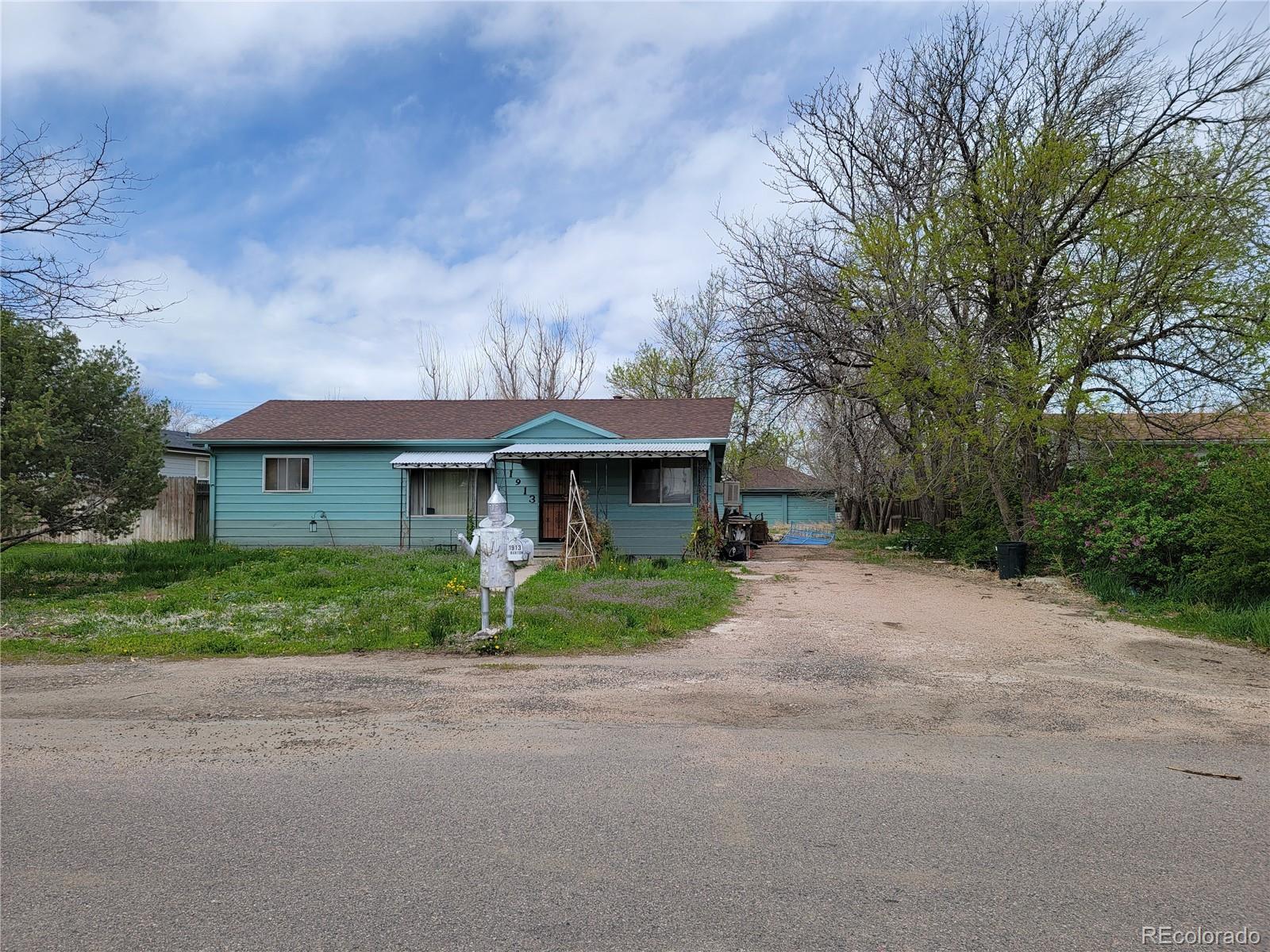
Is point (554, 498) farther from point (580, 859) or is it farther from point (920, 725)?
point (580, 859)

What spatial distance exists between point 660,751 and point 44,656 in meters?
6.68

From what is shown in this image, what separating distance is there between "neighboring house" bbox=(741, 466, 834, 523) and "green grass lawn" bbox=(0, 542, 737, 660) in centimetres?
2939

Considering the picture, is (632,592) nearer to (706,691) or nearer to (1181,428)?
(706,691)

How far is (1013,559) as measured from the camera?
15.5 metres

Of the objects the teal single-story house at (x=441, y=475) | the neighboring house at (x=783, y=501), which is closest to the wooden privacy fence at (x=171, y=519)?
Answer: the teal single-story house at (x=441, y=475)

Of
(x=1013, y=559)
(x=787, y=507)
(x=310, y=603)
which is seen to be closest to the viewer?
(x=310, y=603)

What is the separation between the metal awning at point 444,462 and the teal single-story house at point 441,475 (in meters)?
0.03

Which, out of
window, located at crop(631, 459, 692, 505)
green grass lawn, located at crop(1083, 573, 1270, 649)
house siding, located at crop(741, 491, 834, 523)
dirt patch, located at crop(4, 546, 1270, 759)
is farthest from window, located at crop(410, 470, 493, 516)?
house siding, located at crop(741, 491, 834, 523)

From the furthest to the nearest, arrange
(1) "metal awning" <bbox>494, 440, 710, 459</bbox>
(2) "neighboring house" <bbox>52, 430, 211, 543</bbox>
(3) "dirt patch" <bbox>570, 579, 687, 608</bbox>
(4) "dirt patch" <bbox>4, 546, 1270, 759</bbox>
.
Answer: (2) "neighboring house" <bbox>52, 430, 211, 543</bbox>
(1) "metal awning" <bbox>494, 440, 710, 459</bbox>
(3) "dirt patch" <bbox>570, 579, 687, 608</bbox>
(4) "dirt patch" <bbox>4, 546, 1270, 759</bbox>

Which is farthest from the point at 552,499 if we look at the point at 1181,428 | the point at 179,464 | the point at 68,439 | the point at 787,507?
the point at 787,507

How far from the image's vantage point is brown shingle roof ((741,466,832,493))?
43.8 m

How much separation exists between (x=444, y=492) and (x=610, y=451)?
4683mm

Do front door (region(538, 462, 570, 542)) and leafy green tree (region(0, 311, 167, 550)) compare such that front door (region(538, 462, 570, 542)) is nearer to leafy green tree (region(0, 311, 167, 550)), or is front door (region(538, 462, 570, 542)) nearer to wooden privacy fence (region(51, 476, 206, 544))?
leafy green tree (region(0, 311, 167, 550))

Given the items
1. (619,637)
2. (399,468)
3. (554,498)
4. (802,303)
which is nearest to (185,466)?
(399,468)
